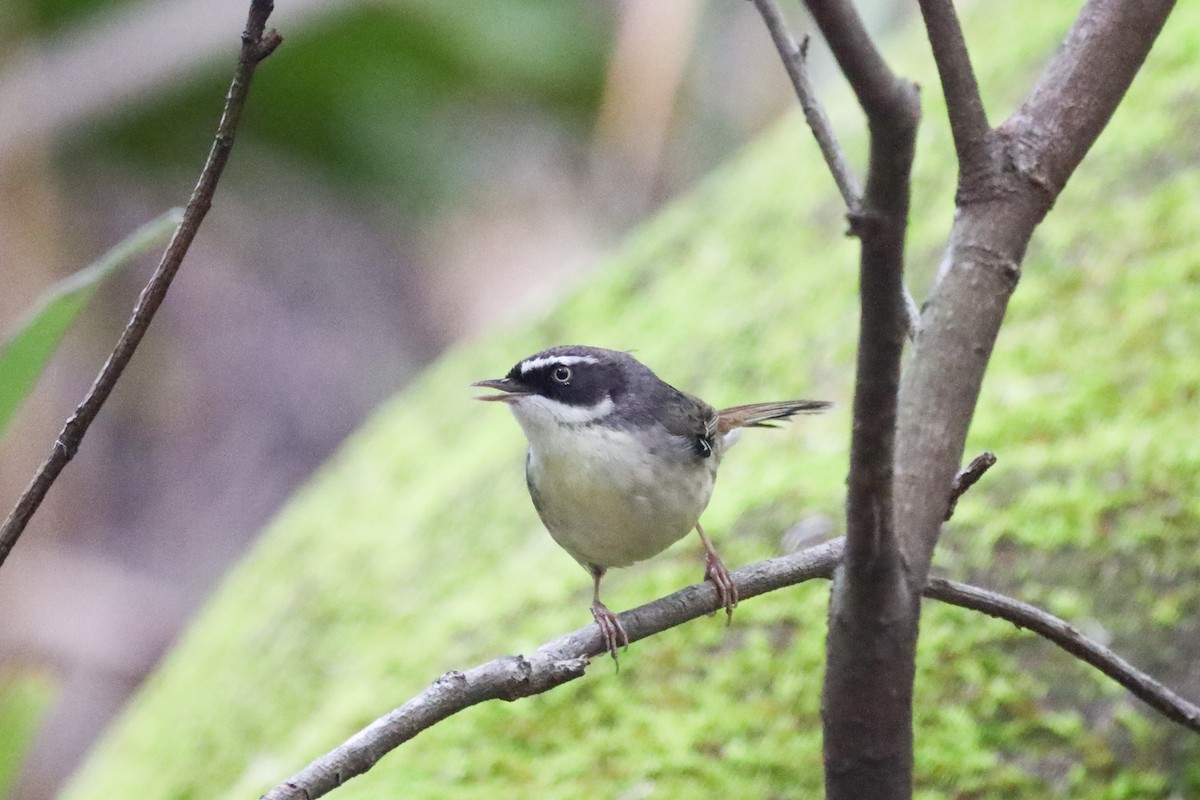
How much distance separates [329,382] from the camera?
7.85m

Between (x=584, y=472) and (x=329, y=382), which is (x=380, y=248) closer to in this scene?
(x=329, y=382)

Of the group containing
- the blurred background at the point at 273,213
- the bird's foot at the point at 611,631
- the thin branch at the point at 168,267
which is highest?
the blurred background at the point at 273,213

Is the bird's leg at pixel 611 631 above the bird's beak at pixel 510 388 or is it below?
below

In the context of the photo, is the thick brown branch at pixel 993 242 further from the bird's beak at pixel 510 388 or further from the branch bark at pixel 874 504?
the bird's beak at pixel 510 388

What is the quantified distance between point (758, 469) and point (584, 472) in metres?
0.96

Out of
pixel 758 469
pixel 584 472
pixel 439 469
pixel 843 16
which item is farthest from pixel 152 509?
pixel 843 16

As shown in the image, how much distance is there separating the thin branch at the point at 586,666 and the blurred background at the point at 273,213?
3.97 meters

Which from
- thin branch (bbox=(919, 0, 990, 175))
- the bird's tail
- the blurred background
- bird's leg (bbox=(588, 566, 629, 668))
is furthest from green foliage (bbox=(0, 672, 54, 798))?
the blurred background

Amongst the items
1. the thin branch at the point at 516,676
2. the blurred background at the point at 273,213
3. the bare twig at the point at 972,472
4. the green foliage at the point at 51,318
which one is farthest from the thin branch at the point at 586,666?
the blurred background at the point at 273,213

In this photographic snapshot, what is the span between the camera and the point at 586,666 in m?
1.38

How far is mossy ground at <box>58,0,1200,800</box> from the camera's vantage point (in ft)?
7.12

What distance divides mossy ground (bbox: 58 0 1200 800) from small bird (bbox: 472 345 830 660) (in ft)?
1.14

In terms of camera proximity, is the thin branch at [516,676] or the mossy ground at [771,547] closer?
the thin branch at [516,676]

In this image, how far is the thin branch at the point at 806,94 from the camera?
1740mm
